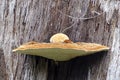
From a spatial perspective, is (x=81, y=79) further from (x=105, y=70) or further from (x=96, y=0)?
(x=96, y=0)

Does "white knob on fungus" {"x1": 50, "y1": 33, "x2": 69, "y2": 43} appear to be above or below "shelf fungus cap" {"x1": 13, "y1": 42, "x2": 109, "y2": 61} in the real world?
above

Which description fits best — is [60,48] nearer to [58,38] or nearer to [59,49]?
[59,49]

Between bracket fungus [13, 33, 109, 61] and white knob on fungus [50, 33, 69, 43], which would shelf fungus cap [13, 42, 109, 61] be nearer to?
bracket fungus [13, 33, 109, 61]

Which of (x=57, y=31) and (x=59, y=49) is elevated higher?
(x=57, y=31)

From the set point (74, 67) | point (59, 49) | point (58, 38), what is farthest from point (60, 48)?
point (74, 67)

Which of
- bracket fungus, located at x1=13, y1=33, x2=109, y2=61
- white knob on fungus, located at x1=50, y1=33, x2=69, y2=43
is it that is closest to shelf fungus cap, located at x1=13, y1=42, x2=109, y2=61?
bracket fungus, located at x1=13, y1=33, x2=109, y2=61
